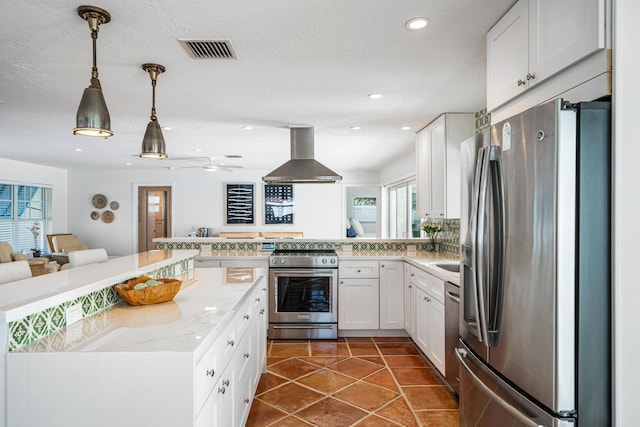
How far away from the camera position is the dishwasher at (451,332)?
2.76m

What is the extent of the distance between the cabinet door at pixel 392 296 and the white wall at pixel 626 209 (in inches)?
120

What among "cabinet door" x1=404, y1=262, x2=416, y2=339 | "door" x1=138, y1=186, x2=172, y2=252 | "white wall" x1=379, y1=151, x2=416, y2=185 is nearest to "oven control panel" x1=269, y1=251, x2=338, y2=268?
"cabinet door" x1=404, y1=262, x2=416, y2=339

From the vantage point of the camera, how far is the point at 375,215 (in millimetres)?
9266

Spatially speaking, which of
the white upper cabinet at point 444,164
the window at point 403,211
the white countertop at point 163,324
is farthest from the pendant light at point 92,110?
the window at point 403,211

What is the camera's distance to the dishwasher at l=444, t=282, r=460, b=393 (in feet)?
9.07

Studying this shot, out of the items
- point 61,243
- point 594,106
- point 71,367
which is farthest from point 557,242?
point 61,243

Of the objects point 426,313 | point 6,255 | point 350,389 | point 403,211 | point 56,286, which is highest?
point 403,211

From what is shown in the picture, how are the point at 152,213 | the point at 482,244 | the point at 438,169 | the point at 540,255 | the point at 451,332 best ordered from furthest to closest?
the point at 152,213 < the point at 438,169 < the point at 451,332 < the point at 482,244 < the point at 540,255

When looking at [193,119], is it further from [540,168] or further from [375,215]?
[375,215]

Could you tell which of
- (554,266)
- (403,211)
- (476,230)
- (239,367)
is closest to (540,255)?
(554,266)

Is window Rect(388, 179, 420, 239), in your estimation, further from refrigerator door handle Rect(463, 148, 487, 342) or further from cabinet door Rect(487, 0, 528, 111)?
refrigerator door handle Rect(463, 148, 487, 342)

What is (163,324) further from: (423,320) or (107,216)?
(107,216)

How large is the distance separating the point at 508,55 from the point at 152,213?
864cm

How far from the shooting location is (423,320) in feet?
11.8
